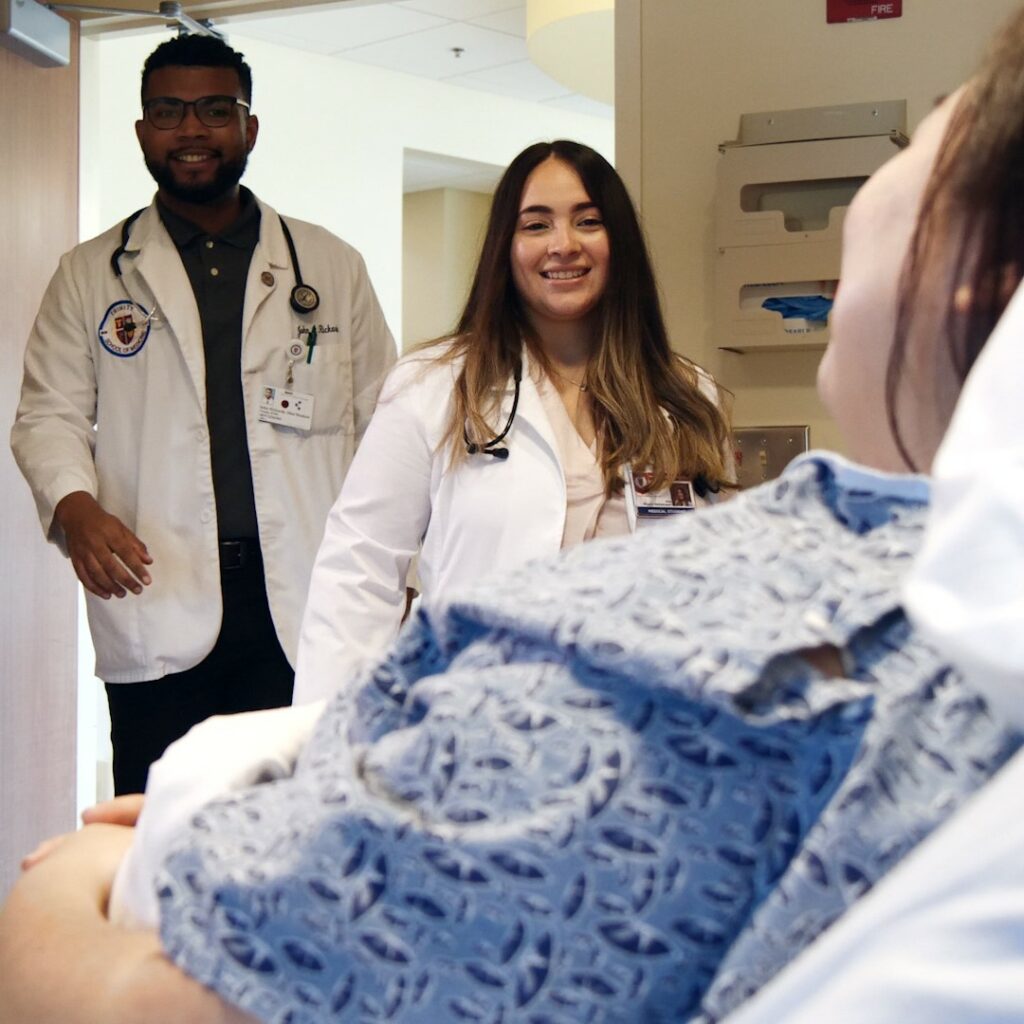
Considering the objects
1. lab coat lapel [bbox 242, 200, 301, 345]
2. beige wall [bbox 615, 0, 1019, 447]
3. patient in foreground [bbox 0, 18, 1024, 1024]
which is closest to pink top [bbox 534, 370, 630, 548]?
beige wall [bbox 615, 0, 1019, 447]

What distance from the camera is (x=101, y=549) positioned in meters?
2.41

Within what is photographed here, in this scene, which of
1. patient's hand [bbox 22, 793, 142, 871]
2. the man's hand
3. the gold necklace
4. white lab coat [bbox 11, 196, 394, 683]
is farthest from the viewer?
white lab coat [bbox 11, 196, 394, 683]

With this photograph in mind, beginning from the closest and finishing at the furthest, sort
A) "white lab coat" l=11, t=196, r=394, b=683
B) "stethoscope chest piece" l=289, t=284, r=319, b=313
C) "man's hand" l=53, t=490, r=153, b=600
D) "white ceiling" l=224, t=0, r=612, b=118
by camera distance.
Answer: "man's hand" l=53, t=490, r=153, b=600
"white lab coat" l=11, t=196, r=394, b=683
"stethoscope chest piece" l=289, t=284, r=319, b=313
"white ceiling" l=224, t=0, r=612, b=118

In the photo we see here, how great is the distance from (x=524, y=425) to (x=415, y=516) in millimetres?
217

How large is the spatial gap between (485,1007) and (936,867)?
199 millimetres

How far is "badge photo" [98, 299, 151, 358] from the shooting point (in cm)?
266

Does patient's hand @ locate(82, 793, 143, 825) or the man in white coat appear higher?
the man in white coat

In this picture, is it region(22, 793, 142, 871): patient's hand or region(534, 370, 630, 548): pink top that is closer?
region(22, 793, 142, 871): patient's hand

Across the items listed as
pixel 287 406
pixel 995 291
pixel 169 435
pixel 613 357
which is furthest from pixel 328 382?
pixel 995 291

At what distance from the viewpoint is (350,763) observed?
1.94ft

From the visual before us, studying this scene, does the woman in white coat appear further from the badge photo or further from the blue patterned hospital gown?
the blue patterned hospital gown

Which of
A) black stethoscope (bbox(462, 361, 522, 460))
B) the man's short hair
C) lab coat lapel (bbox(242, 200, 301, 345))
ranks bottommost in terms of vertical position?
black stethoscope (bbox(462, 361, 522, 460))

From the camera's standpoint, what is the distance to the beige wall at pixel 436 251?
7.83 metres

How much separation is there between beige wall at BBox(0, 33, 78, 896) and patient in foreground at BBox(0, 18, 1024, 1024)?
2.54 meters
